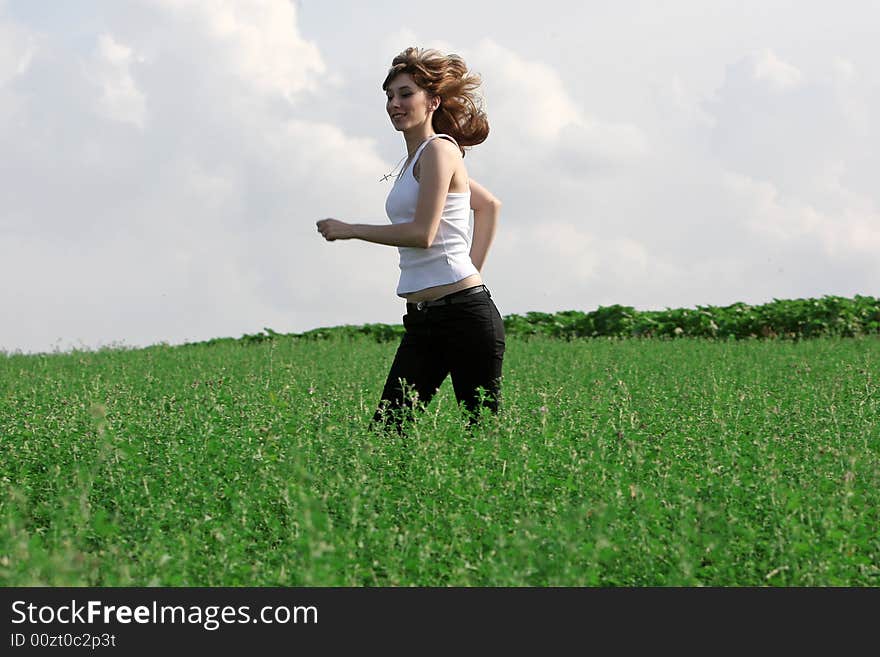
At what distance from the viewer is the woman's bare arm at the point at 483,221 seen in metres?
5.32

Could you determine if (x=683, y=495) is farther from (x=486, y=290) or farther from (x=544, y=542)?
(x=486, y=290)

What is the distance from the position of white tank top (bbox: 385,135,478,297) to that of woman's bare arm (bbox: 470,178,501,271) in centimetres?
46

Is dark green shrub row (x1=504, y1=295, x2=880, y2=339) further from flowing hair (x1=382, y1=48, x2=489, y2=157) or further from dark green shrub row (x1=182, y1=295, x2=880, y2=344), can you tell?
flowing hair (x1=382, y1=48, x2=489, y2=157)

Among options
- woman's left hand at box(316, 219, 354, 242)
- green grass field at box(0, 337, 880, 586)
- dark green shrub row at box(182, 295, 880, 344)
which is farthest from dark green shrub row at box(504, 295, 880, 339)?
woman's left hand at box(316, 219, 354, 242)

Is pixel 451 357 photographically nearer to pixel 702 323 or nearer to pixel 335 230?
pixel 335 230

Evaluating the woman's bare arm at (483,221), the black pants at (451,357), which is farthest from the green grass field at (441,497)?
the woman's bare arm at (483,221)

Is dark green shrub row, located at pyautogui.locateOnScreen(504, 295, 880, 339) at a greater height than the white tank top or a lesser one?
greater

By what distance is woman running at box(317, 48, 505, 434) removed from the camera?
458 centimetres

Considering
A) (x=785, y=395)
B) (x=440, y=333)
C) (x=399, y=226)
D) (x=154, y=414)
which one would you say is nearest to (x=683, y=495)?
(x=440, y=333)

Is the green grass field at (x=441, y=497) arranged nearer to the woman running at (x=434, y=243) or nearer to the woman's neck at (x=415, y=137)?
the woman running at (x=434, y=243)

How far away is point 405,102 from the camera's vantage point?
15.8 ft

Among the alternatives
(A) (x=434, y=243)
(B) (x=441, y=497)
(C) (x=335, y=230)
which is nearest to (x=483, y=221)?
(A) (x=434, y=243)

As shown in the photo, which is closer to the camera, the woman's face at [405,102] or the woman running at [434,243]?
the woman running at [434,243]

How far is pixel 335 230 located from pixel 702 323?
1367 centimetres
